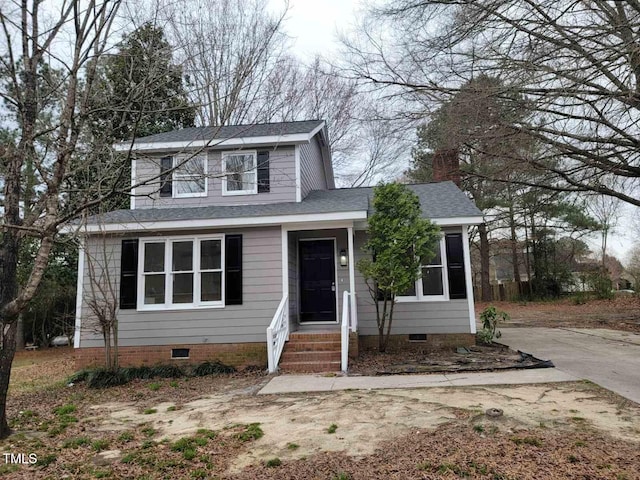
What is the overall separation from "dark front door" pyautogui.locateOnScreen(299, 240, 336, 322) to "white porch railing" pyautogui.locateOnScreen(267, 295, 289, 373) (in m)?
1.34

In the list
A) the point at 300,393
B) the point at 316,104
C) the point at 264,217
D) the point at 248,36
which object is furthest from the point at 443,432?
the point at 316,104

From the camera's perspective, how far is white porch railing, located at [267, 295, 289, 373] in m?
7.34

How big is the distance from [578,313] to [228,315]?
14.8 meters

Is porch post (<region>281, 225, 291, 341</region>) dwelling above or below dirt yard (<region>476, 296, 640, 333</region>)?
above

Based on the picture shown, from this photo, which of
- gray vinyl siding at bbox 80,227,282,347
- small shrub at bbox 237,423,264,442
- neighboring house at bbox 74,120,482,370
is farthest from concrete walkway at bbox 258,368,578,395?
gray vinyl siding at bbox 80,227,282,347

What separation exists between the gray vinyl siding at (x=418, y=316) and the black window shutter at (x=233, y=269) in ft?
8.38

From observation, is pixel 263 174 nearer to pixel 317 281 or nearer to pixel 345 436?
pixel 317 281

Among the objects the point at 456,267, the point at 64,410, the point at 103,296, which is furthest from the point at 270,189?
the point at 64,410

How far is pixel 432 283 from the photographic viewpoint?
9195mm

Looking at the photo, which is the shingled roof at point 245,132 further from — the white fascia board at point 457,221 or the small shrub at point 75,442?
the small shrub at point 75,442

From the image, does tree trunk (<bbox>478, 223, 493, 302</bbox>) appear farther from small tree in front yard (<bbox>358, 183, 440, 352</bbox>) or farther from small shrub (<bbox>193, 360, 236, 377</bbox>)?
small shrub (<bbox>193, 360, 236, 377</bbox>)

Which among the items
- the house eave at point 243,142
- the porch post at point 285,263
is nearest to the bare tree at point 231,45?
the house eave at point 243,142

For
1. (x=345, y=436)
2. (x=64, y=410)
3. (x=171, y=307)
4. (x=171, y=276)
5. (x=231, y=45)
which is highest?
(x=231, y=45)

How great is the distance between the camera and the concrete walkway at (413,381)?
5902 millimetres
